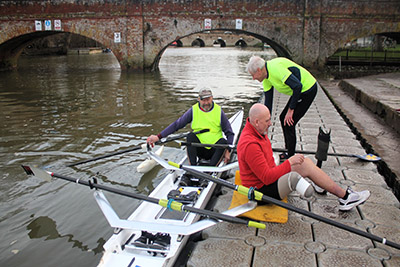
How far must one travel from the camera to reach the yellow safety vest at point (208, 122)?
533cm

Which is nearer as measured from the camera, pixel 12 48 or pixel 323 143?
pixel 323 143

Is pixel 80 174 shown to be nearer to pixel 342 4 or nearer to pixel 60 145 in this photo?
pixel 60 145

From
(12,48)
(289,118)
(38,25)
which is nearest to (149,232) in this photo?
(289,118)

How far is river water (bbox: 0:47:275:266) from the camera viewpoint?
171 inches

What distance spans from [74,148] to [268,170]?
5137mm

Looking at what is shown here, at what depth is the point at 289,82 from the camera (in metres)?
4.59

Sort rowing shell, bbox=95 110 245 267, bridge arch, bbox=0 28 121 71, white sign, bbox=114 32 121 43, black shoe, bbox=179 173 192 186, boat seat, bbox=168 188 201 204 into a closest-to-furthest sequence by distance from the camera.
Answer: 1. rowing shell, bbox=95 110 245 267
2. boat seat, bbox=168 188 201 204
3. black shoe, bbox=179 173 192 186
4. white sign, bbox=114 32 121 43
5. bridge arch, bbox=0 28 121 71

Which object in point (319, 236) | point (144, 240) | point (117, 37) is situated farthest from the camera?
point (117, 37)

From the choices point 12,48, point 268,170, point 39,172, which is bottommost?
point 39,172

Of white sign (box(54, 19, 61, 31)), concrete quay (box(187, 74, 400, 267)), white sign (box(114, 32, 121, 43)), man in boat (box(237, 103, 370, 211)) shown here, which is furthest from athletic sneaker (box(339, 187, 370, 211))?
white sign (box(54, 19, 61, 31))

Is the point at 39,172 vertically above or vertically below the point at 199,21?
below

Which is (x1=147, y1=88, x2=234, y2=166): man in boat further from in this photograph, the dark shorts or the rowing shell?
the dark shorts

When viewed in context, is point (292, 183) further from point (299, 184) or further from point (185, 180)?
point (185, 180)

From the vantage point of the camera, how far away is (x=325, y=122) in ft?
26.6
